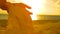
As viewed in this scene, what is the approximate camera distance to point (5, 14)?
1.44 metres

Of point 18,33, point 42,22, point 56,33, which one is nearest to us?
point 18,33

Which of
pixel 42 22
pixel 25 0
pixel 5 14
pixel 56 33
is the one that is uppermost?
pixel 25 0

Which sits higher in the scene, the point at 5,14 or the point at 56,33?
the point at 5,14

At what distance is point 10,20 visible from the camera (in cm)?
98

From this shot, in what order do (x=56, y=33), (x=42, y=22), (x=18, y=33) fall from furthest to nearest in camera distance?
(x=42, y=22) < (x=56, y=33) < (x=18, y=33)

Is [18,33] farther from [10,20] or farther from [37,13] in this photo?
[37,13]

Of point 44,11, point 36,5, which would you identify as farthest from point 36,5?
point 44,11

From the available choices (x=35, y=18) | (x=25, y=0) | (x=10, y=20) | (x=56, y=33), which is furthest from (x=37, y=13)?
(x=10, y=20)

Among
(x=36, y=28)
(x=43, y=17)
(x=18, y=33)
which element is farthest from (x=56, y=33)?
(x=18, y=33)

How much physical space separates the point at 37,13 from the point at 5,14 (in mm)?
323

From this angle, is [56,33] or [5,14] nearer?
[56,33]

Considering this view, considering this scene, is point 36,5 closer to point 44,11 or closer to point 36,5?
point 36,5

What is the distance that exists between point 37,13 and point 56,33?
0.32 meters

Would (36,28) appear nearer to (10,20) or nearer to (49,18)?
(49,18)
